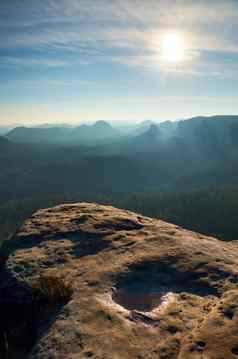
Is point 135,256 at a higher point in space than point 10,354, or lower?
higher

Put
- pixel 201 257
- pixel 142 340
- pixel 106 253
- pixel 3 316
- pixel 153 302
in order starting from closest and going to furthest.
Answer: pixel 142 340 → pixel 153 302 → pixel 3 316 → pixel 201 257 → pixel 106 253

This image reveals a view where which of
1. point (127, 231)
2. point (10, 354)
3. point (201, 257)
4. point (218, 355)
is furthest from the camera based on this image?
point (127, 231)

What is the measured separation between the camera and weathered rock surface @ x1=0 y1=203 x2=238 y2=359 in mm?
10156

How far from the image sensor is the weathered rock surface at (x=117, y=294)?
10156 mm

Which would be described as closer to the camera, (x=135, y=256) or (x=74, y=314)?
(x=74, y=314)

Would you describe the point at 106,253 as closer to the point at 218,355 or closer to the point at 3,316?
the point at 3,316

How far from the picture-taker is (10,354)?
11.6 metres

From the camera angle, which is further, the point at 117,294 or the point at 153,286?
the point at 153,286

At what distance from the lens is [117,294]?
13133 mm

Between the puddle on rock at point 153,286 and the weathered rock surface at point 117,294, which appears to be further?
the puddle on rock at point 153,286

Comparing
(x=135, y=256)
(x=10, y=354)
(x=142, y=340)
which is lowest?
(x=10, y=354)

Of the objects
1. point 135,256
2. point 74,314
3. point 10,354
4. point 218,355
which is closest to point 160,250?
point 135,256

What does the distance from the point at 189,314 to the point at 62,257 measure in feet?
24.2

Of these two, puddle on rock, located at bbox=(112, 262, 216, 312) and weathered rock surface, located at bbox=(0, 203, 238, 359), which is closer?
weathered rock surface, located at bbox=(0, 203, 238, 359)
